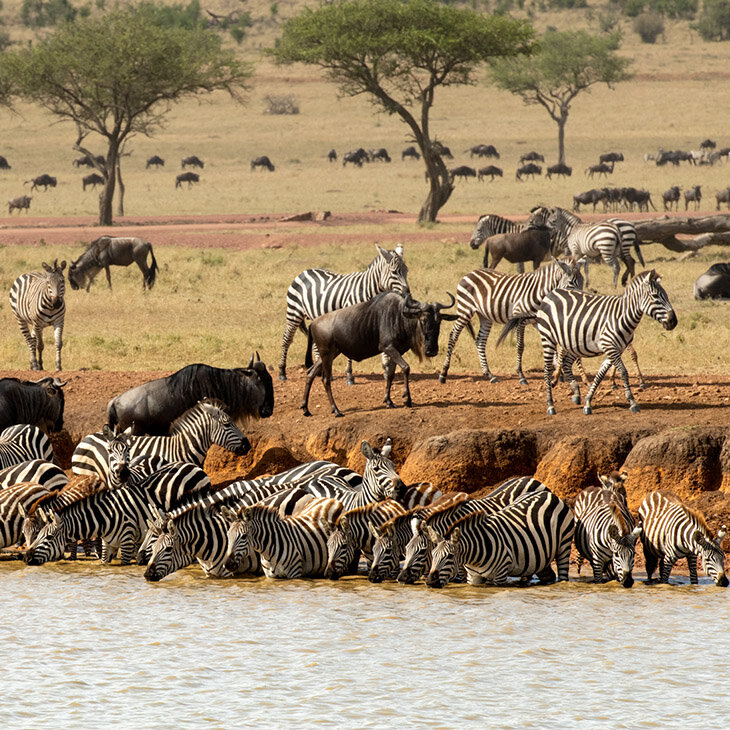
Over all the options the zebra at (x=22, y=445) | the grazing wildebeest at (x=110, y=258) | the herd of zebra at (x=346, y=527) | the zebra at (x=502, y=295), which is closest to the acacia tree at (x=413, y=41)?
the grazing wildebeest at (x=110, y=258)

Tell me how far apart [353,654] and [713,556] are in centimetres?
297

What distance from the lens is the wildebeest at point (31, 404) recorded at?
13633 millimetres

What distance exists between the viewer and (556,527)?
10.1m

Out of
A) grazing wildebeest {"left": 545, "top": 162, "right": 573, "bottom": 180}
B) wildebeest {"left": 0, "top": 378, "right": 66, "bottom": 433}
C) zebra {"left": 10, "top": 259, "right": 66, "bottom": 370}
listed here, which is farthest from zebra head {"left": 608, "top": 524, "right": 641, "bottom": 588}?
grazing wildebeest {"left": 545, "top": 162, "right": 573, "bottom": 180}

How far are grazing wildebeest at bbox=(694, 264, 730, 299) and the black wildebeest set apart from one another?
39.2 ft

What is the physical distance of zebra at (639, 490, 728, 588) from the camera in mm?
9734

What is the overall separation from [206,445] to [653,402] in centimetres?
470

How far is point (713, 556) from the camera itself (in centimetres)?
973

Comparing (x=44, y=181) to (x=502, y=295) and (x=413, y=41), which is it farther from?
(x=502, y=295)

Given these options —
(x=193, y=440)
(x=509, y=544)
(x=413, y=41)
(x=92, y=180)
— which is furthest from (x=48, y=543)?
(x=92, y=180)

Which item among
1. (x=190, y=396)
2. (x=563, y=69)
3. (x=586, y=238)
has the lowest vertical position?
(x=190, y=396)

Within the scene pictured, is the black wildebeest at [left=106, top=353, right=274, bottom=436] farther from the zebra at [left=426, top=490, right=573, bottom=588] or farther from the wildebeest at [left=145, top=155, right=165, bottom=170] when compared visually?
the wildebeest at [left=145, top=155, right=165, bottom=170]

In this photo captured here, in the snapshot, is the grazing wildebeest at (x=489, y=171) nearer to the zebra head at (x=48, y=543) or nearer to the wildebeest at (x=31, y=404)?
the wildebeest at (x=31, y=404)

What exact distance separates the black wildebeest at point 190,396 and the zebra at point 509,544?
378cm
